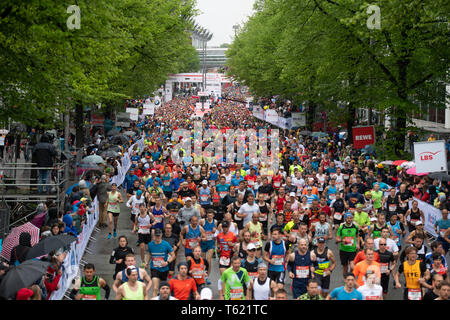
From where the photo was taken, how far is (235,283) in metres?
9.21

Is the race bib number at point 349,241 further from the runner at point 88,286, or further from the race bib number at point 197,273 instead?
the runner at point 88,286

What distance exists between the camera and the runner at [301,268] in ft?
33.4

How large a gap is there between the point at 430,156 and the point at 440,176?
1557 mm

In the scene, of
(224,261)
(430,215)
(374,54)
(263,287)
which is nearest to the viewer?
(263,287)

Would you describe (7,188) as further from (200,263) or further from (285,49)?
(285,49)

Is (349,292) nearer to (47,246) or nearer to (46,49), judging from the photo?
(47,246)

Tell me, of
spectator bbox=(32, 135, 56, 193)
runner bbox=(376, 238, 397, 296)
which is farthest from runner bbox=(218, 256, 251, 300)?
spectator bbox=(32, 135, 56, 193)

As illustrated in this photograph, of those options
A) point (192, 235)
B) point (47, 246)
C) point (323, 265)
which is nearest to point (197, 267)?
point (192, 235)

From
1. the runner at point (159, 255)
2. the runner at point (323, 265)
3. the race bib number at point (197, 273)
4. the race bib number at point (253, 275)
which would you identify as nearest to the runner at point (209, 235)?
the runner at point (159, 255)

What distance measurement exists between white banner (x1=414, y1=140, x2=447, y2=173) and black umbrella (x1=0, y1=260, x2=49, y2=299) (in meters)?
10.7

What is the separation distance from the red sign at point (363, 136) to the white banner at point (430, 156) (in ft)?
26.4

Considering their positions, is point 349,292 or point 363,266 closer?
point 349,292

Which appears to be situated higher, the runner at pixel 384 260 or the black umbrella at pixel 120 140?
the black umbrella at pixel 120 140

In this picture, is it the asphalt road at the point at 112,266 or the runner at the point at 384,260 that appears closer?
the runner at the point at 384,260
